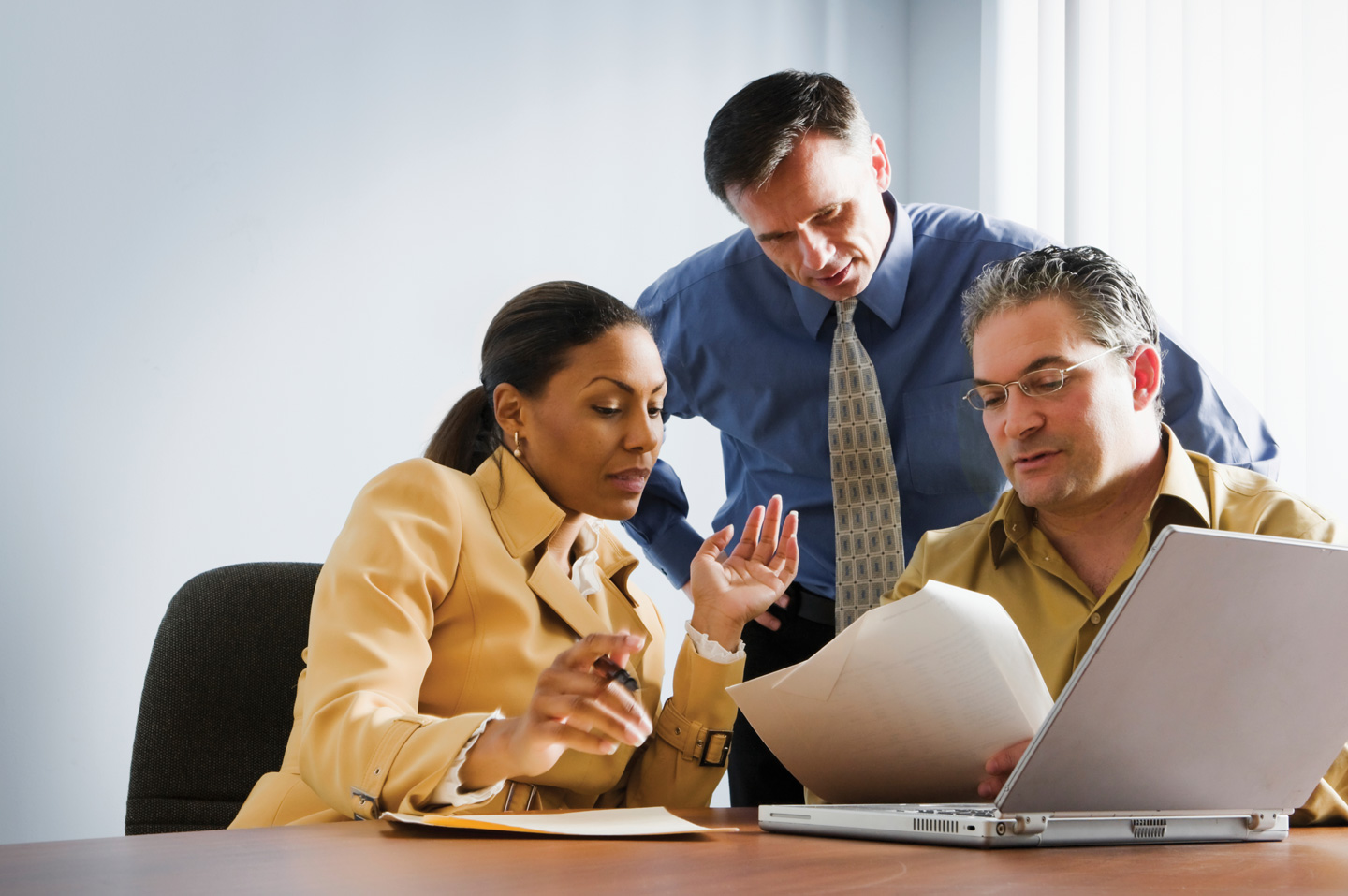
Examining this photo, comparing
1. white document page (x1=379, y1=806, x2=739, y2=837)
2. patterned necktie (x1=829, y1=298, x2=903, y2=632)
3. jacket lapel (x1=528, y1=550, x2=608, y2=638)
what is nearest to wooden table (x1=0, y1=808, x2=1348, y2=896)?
white document page (x1=379, y1=806, x2=739, y2=837)

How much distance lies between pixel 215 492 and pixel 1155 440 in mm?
1694

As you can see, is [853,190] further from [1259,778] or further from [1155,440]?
[1259,778]

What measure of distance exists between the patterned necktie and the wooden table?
1050 mm

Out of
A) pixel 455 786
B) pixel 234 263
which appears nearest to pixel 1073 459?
pixel 455 786

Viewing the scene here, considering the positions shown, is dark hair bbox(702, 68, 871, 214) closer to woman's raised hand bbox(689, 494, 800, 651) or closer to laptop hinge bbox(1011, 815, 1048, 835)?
woman's raised hand bbox(689, 494, 800, 651)

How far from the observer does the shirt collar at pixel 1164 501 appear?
4.65 feet

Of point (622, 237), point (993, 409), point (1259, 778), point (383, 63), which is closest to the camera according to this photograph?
point (1259, 778)

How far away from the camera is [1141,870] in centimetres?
73

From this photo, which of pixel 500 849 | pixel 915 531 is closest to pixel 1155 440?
pixel 915 531

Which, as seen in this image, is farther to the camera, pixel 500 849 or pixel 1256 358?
pixel 1256 358

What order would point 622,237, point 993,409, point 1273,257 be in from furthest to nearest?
point 622,237
point 1273,257
point 993,409

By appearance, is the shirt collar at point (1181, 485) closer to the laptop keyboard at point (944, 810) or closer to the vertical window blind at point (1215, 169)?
the laptop keyboard at point (944, 810)

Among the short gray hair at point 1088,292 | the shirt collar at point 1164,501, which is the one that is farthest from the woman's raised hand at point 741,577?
the short gray hair at point 1088,292

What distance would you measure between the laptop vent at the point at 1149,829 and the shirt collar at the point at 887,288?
1.18m
